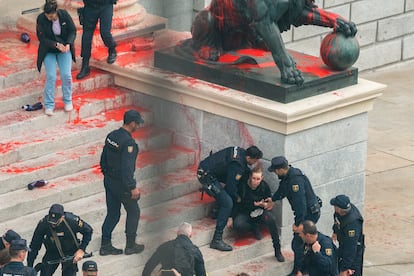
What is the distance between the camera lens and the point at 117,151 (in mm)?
11680

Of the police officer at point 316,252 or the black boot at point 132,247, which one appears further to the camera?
the black boot at point 132,247

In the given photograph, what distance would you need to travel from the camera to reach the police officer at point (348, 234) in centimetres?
1183

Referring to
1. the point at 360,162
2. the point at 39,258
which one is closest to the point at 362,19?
the point at 360,162

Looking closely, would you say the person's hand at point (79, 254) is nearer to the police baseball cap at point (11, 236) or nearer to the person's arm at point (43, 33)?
the police baseball cap at point (11, 236)

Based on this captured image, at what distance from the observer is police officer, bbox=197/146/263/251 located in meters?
12.6

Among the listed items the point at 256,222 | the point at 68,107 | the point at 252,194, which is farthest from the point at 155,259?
the point at 68,107

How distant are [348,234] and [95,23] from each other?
4.70 metres

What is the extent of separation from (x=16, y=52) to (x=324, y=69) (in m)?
4.36

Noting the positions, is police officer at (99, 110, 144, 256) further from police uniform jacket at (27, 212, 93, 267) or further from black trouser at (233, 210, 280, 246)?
black trouser at (233, 210, 280, 246)

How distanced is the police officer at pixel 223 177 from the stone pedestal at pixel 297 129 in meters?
0.43

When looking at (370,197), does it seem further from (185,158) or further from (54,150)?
(54,150)

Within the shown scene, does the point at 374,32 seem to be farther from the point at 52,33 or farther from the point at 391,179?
the point at 52,33

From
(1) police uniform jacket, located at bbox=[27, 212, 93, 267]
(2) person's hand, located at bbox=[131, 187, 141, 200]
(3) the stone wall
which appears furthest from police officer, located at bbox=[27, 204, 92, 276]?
(3) the stone wall

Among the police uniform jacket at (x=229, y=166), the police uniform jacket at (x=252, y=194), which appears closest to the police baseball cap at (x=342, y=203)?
the police uniform jacket at (x=252, y=194)
